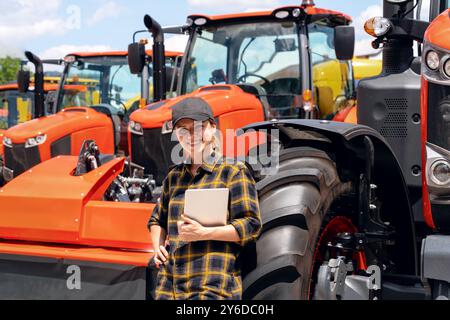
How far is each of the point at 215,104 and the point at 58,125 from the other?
208 centimetres

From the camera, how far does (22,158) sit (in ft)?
23.3

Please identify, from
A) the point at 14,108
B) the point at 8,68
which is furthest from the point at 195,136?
the point at 8,68

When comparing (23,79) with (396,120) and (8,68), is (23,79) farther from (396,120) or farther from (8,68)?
(8,68)

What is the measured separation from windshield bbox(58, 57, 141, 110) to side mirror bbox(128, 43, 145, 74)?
197 cm

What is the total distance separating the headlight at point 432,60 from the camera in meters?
3.00

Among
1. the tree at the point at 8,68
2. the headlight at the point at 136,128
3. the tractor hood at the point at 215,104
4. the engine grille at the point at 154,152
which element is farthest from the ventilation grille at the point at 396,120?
the tree at the point at 8,68

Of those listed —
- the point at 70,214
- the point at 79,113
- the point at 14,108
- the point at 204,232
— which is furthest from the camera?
the point at 14,108

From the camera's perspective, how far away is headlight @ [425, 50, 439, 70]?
300 cm

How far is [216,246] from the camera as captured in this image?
281cm

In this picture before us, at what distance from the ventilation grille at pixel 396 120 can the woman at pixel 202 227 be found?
1.28 meters

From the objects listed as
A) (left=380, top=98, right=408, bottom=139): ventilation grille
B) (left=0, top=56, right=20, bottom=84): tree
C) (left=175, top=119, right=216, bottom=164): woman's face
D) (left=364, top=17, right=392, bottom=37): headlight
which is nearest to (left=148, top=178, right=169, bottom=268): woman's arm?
(left=175, top=119, right=216, bottom=164): woman's face
